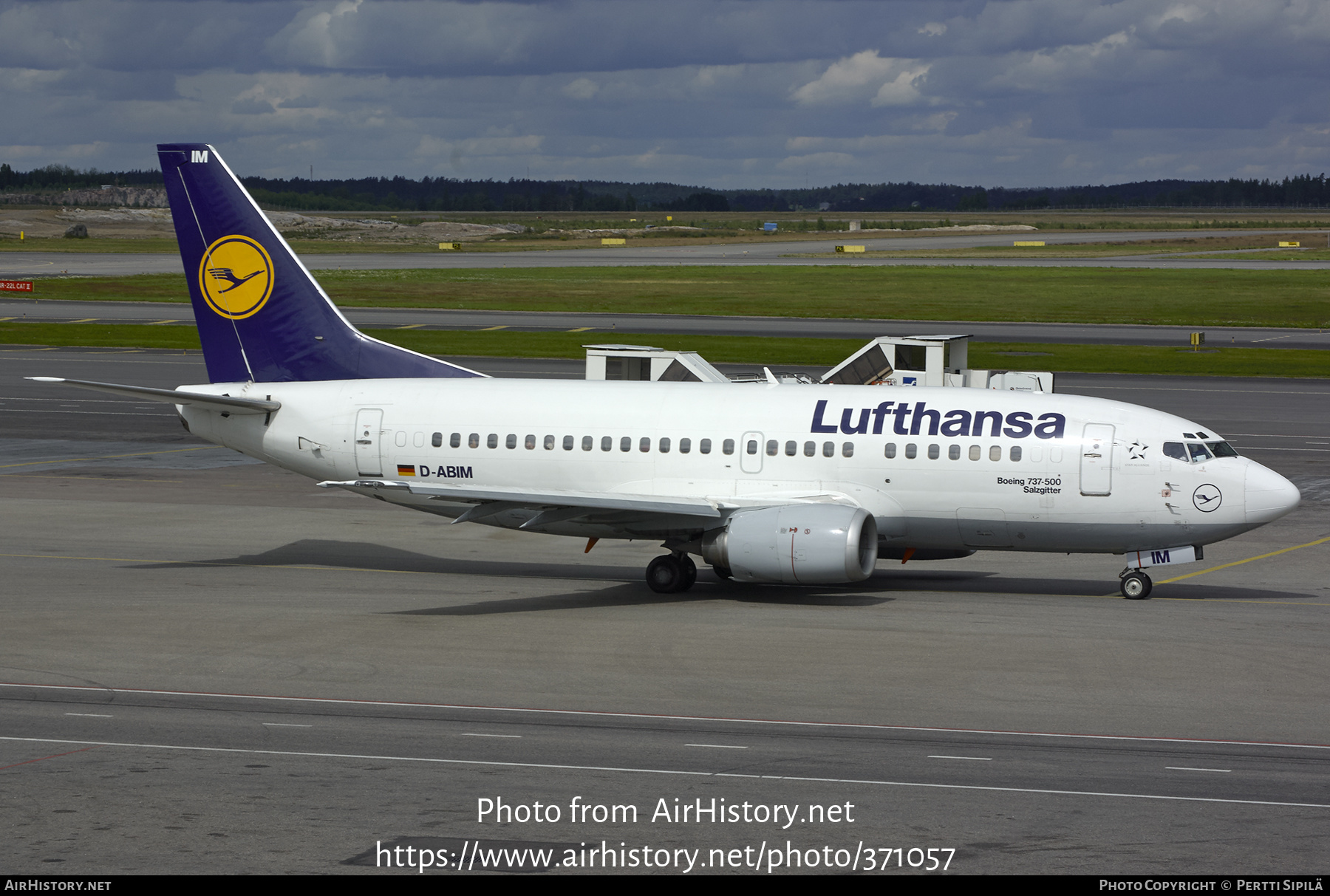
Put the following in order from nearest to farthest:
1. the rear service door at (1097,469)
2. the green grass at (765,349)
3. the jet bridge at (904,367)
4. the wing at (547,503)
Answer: the wing at (547,503) → the rear service door at (1097,469) → the jet bridge at (904,367) → the green grass at (765,349)

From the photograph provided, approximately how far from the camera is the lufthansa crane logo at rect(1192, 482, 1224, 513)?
1148 inches

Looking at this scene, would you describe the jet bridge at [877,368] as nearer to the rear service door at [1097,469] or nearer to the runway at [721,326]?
the rear service door at [1097,469]

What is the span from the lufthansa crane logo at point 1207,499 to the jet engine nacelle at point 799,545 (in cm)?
665

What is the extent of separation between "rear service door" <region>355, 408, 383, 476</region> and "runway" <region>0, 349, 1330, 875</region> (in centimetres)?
258

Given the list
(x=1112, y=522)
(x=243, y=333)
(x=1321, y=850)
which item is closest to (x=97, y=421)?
(x=243, y=333)

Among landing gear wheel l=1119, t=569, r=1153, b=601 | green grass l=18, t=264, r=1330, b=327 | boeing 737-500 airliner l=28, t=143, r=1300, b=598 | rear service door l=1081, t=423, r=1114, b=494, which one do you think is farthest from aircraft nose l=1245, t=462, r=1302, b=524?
green grass l=18, t=264, r=1330, b=327

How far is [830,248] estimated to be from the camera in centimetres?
19975

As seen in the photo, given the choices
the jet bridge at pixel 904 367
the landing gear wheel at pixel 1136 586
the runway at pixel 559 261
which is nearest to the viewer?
the landing gear wheel at pixel 1136 586

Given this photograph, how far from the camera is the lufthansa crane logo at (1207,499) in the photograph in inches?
1148

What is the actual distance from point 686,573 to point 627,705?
9226 millimetres

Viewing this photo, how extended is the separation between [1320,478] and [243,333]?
33857 millimetres

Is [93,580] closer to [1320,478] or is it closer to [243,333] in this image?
[243,333]

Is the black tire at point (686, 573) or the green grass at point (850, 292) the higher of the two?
the green grass at point (850, 292)

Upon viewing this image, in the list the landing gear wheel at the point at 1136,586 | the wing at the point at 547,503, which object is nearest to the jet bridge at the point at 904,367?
the landing gear wheel at the point at 1136,586
